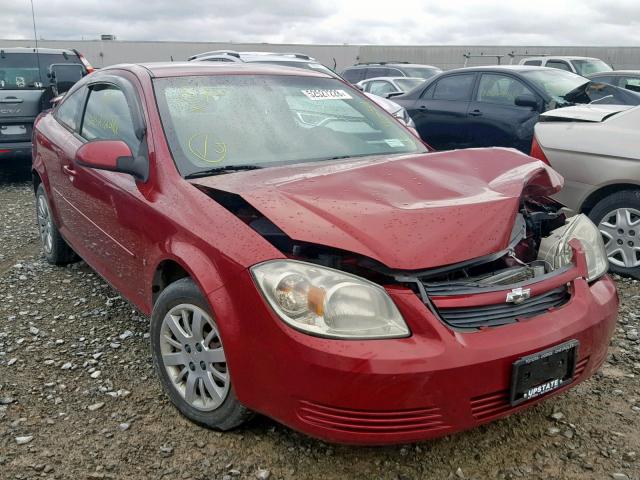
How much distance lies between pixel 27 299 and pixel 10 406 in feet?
4.88

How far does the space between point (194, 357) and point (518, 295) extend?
1.31 metres

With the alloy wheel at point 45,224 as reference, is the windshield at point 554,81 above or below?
above

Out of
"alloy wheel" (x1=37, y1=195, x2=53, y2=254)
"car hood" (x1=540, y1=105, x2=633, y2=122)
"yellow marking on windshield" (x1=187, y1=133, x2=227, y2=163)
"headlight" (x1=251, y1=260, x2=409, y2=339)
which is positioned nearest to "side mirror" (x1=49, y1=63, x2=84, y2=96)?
"alloy wheel" (x1=37, y1=195, x2=53, y2=254)

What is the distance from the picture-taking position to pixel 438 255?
83.5 inches

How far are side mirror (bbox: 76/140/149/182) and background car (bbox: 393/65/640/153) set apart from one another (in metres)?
5.08

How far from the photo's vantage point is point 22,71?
840cm

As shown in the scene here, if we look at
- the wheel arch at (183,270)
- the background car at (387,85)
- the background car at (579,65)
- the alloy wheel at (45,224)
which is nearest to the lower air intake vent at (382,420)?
the wheel arch at (183,270)

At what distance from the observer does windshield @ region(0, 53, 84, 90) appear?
325 inches

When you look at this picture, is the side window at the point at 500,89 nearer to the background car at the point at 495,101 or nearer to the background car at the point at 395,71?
the background car at the point at 495,101

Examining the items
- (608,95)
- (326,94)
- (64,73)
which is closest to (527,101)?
(608,95)

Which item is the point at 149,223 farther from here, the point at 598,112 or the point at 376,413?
the point at 598,112

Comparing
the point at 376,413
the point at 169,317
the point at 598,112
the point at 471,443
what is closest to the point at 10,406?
the point at 169,317

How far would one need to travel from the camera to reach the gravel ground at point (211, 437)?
2.33 meters

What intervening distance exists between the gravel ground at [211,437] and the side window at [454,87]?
192 inches
